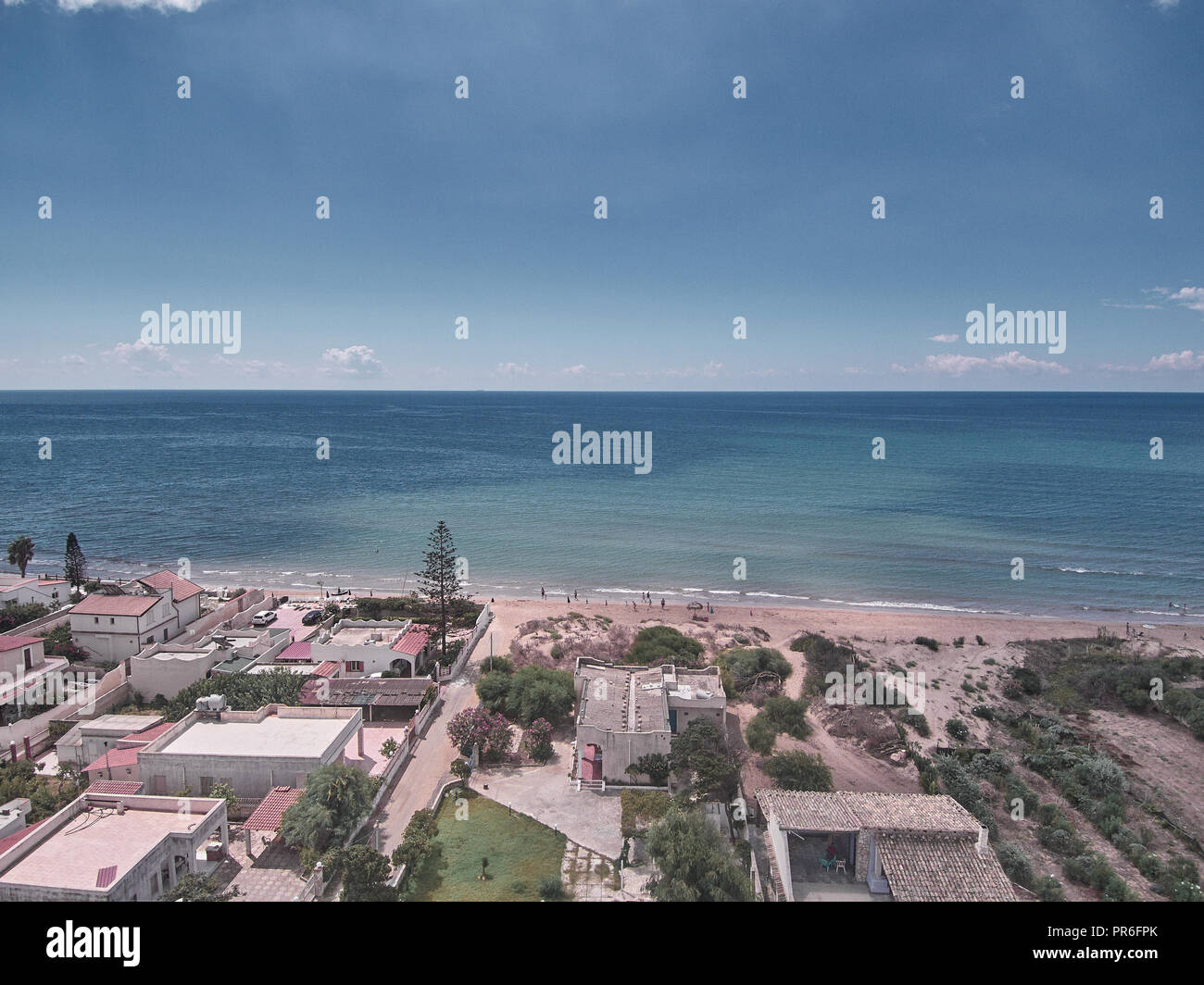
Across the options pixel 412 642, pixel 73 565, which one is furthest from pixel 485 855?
pixel 73 565

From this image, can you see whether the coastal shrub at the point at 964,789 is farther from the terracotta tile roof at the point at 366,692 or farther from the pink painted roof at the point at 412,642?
the pink painted roof at the point at 412,642

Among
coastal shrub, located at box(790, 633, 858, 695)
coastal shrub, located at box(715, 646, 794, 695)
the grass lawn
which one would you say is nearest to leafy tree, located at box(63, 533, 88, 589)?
the grass lawn

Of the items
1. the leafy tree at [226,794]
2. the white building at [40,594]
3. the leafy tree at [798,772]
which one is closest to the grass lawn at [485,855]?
the leafy tree at [226,794]

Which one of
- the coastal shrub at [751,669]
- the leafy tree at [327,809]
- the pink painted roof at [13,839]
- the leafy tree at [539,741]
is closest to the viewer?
the pink painted roof at [13,839]

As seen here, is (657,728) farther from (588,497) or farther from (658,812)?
(588,497)

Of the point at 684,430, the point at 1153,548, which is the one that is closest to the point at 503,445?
the point at 684,430

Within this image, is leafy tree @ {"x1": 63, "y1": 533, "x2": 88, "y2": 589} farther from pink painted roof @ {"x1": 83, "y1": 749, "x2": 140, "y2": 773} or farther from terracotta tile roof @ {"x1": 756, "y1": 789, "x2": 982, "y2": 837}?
terracotta tile roof @ {"x1": 756, "y1": 789, "x2": 982, "y2": 837}

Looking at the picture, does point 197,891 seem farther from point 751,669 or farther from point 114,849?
point 751,669
